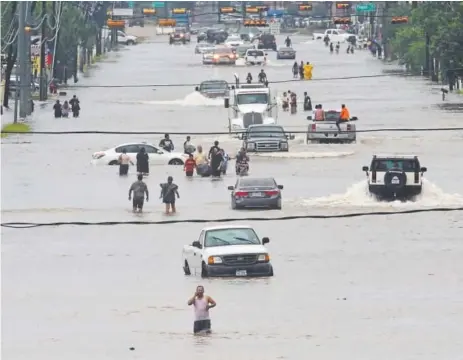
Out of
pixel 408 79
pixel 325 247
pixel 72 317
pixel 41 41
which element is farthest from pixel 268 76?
pixel 72 317

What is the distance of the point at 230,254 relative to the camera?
40719 mm

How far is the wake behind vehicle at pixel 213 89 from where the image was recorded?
4429 inches

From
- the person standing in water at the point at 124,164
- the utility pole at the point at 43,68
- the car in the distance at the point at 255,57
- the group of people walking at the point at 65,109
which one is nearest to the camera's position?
the person standing in water at the point at 124,164

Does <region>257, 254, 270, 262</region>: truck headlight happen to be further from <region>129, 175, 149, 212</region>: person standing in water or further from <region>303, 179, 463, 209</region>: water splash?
<region>303, 179, 463, 209</region>: water splash

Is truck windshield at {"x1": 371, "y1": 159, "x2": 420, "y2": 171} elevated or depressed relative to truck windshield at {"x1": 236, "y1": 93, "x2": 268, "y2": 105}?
elevated

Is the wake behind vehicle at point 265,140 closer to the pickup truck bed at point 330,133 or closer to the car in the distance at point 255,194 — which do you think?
the pickup truck bed at point 330,133

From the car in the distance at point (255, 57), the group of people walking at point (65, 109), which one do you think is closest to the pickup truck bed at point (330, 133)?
the group of people walking at point (65, 109)

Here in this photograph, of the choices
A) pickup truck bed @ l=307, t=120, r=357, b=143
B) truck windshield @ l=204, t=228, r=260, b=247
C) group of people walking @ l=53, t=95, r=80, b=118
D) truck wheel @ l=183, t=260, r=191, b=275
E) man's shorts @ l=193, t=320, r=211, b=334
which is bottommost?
group of people walking @ l=53, t=95, r=80, b=118

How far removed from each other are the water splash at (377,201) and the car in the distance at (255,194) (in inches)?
76.2

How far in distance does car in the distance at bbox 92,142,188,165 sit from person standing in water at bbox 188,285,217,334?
125 ft

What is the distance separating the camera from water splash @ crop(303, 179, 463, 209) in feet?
189

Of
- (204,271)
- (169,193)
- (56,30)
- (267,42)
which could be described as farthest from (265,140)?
(267,42)

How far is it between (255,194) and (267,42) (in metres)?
119

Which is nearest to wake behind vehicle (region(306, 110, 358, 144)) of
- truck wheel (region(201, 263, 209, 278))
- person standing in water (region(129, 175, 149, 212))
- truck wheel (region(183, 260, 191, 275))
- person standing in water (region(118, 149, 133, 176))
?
person standing in water (region(118, 149, 133, 176))
